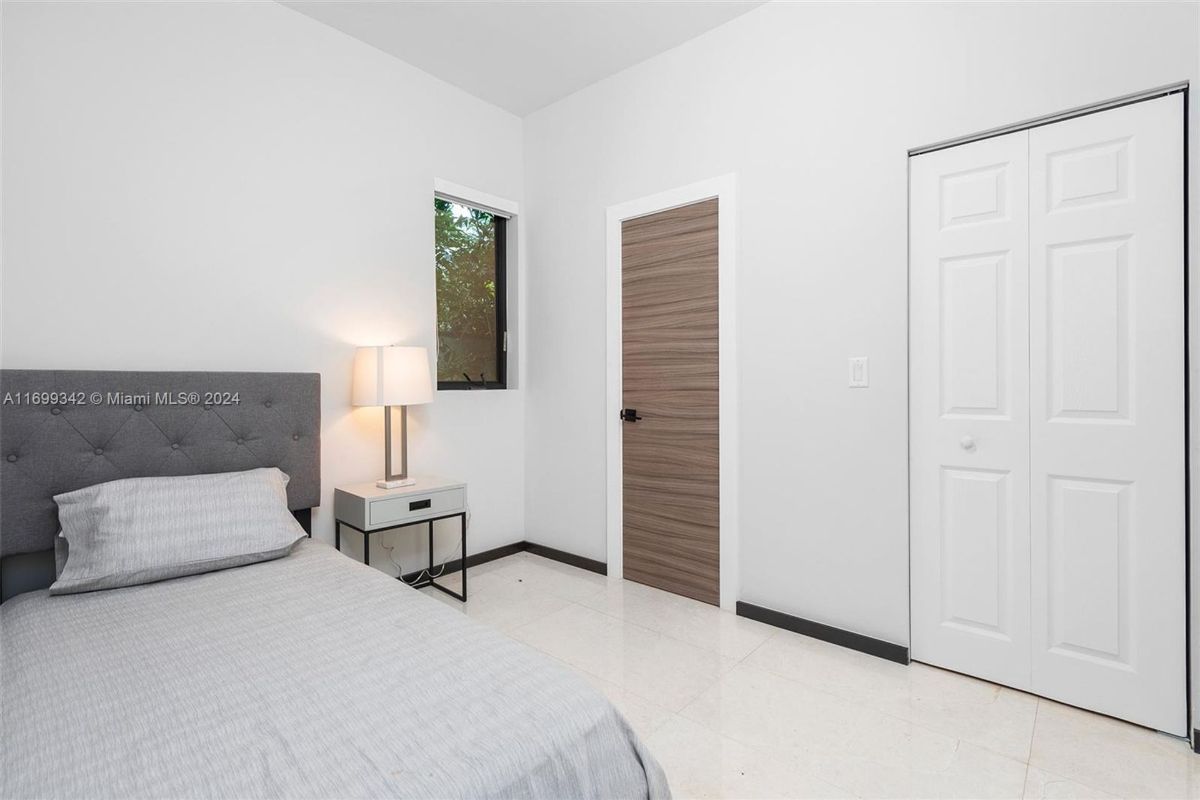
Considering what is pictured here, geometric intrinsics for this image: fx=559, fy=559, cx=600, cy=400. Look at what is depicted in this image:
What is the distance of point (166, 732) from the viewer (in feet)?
3.25

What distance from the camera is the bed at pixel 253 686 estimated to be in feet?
2.96

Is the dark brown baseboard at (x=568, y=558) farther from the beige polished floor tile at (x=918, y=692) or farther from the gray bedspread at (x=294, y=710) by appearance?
the gray bedspread at (x=294, y=710)

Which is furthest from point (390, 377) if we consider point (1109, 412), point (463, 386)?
point (1109, 412)

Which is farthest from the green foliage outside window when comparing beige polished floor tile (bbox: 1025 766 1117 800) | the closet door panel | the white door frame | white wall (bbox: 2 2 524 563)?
beige polished floor tile (bbox: 1025 766 1117 800)

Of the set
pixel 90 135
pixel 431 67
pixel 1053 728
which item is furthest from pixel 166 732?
pixel 431 67

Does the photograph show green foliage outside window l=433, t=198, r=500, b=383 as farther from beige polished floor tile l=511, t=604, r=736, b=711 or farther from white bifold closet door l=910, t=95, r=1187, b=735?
white bifold closet door l=910, t=95, r=1187, b=735

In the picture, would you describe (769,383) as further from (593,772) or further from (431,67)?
(431,67)

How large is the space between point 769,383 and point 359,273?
2.04 meters

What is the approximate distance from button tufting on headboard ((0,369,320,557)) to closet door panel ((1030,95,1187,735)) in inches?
113

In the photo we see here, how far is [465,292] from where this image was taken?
338 cm

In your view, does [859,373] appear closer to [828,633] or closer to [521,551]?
[828,633]

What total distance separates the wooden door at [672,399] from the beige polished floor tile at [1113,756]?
1.30m

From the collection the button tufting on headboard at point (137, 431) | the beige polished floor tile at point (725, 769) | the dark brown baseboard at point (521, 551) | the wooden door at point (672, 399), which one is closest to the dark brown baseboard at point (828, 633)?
the wooden door at point (672, 399)

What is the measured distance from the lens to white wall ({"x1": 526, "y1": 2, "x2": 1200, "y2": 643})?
73.6 inches
